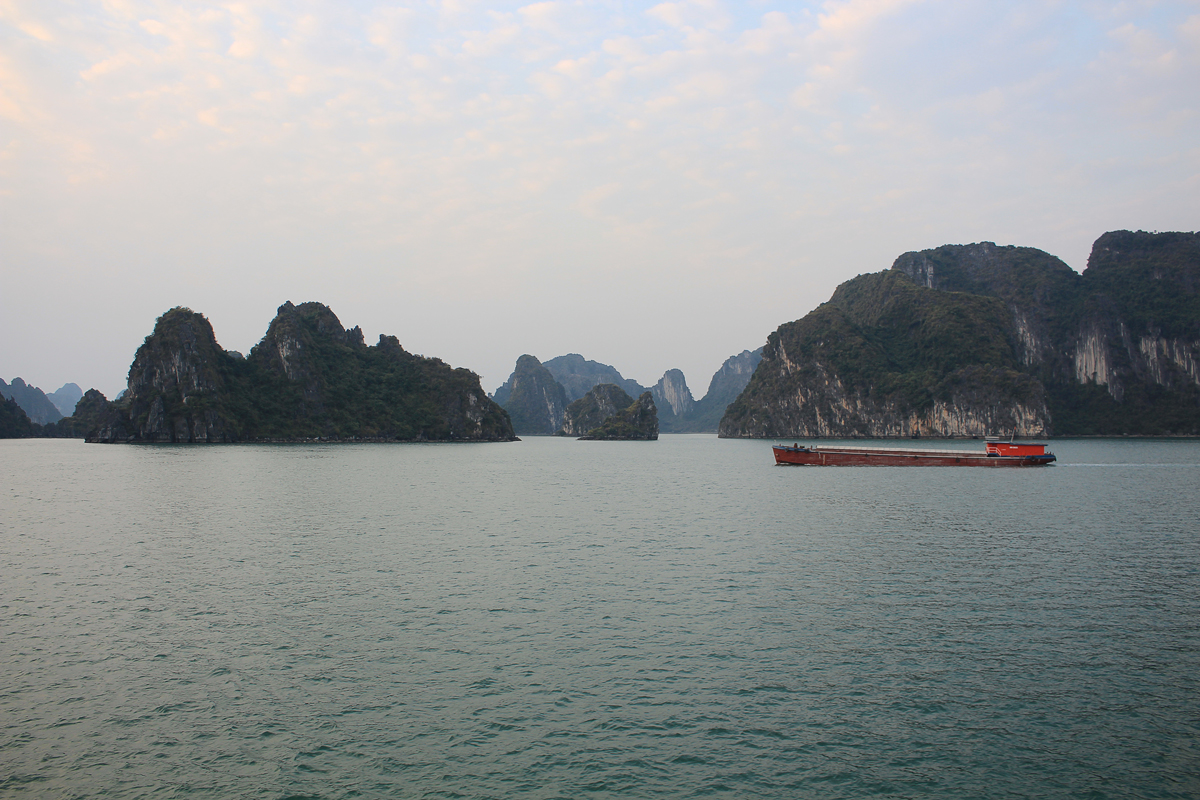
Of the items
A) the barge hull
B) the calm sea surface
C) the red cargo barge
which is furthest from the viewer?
the barge hull

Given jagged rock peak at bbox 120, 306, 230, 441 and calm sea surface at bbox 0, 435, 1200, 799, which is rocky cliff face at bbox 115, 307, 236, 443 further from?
calm sea surface at bbox 0, 435, 1200, 799

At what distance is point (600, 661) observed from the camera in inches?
701

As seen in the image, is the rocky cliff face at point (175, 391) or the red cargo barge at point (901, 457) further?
the rocky cliff face at point (175, 391)

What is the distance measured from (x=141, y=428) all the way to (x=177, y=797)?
212m

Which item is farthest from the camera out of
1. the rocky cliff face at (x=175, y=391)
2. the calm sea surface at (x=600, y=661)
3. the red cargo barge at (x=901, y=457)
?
the rocky cliff face at (x=175, y=391)

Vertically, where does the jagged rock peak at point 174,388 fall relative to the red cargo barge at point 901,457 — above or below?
above

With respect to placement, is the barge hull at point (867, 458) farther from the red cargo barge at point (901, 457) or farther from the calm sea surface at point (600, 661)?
the calm sea surface at point (600, 661)

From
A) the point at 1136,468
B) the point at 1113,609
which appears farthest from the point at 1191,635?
the point at 1136,468

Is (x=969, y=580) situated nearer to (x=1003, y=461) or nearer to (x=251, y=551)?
(x=251, y=551)

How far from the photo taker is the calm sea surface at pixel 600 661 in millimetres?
12180

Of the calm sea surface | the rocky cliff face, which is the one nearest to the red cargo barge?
the calm sea surface

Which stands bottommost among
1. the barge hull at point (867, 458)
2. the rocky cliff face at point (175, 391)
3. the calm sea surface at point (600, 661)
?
the calm sea surface at point (600, 661)

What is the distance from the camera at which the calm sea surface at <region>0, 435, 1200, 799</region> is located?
1218cm

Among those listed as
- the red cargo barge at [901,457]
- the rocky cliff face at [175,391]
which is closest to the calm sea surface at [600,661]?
the red cargo barge at [901,457]
